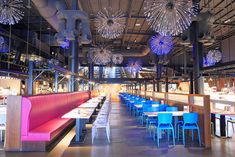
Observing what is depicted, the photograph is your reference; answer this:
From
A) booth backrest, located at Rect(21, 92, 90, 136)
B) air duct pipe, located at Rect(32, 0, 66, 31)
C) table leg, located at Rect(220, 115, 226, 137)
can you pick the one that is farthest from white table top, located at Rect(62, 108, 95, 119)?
table leg, located at Rect(220, 115, 226, 137)

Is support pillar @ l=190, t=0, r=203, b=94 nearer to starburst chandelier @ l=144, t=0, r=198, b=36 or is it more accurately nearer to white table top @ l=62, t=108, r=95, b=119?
starburst chandelier @ l=144, t=0, r=198, b=36

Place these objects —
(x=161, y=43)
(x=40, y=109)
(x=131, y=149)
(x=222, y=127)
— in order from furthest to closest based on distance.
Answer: (x=161, y=43) < (x=222, y=127) < (x=40, y=109) < (x=131, y=149)

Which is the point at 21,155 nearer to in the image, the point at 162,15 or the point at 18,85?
the point at 162,15

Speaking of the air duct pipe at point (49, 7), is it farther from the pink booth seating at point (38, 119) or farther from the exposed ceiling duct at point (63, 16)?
the pink booth seating at point (38, 119)

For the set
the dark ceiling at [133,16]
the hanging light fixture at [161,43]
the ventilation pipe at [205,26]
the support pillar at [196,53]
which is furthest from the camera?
the dark ceiling at [133,16]

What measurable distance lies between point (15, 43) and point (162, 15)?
9053mm

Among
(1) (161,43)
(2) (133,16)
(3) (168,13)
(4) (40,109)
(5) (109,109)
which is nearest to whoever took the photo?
(3) (168,13)

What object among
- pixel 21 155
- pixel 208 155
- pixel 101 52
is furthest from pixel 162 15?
pixel 101 52

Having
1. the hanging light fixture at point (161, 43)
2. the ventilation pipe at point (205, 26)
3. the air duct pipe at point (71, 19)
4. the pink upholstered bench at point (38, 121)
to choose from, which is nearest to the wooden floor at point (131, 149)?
the pink upholstered bench at point (38, 121)

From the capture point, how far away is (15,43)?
431 inches

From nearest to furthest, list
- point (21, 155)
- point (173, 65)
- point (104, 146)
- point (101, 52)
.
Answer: point (21, 155)
point (104, 146)
point (101, 52)
point (173, 65)

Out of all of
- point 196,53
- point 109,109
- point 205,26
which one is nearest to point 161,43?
point 196,53

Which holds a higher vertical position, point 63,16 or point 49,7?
point 49,7

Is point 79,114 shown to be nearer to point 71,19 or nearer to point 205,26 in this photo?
point 71,19
